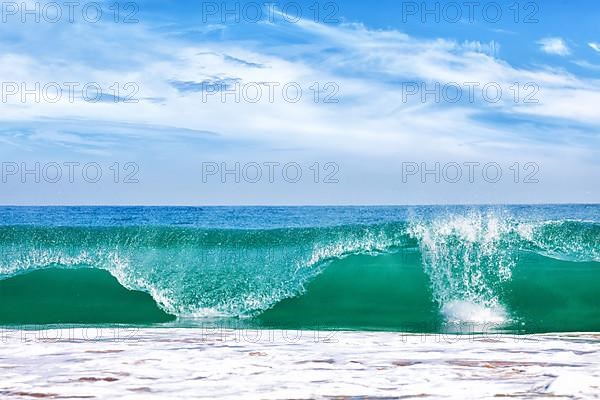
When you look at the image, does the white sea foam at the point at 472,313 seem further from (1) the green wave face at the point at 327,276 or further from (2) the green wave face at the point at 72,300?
(2) the green wave face at the point at 72,300

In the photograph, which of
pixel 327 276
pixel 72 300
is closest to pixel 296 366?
pixel 327 276

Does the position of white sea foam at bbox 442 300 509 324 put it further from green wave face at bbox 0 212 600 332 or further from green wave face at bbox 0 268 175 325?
green wave face at bbox 0 268 175 325

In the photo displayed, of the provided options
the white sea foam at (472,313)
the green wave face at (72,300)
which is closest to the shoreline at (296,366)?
the white sea foam at (472,313)

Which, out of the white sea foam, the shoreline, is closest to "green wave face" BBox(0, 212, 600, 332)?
the white sea foam

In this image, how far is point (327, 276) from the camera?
436 inches

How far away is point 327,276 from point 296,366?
6930 mm

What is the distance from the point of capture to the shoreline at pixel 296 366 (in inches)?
140

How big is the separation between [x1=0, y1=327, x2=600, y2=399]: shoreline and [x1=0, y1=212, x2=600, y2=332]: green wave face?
133 inches

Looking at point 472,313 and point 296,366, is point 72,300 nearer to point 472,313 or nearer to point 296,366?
point 472,313

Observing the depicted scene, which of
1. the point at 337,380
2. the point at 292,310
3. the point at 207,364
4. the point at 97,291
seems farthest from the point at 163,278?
the point at 337,380

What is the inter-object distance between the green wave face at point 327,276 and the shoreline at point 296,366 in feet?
11.1

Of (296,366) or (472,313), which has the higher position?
(296,366)

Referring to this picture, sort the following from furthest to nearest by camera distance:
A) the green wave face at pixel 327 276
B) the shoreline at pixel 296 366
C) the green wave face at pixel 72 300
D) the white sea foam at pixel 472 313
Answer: the green wave face at pixel 72 300 < the green wave face at pixel 327 276 < the white sea foam at pixel 472 313 < the shoreline at pixel 296 366

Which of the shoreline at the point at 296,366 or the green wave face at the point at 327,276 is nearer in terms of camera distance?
the shoreline at the point at 296,366
